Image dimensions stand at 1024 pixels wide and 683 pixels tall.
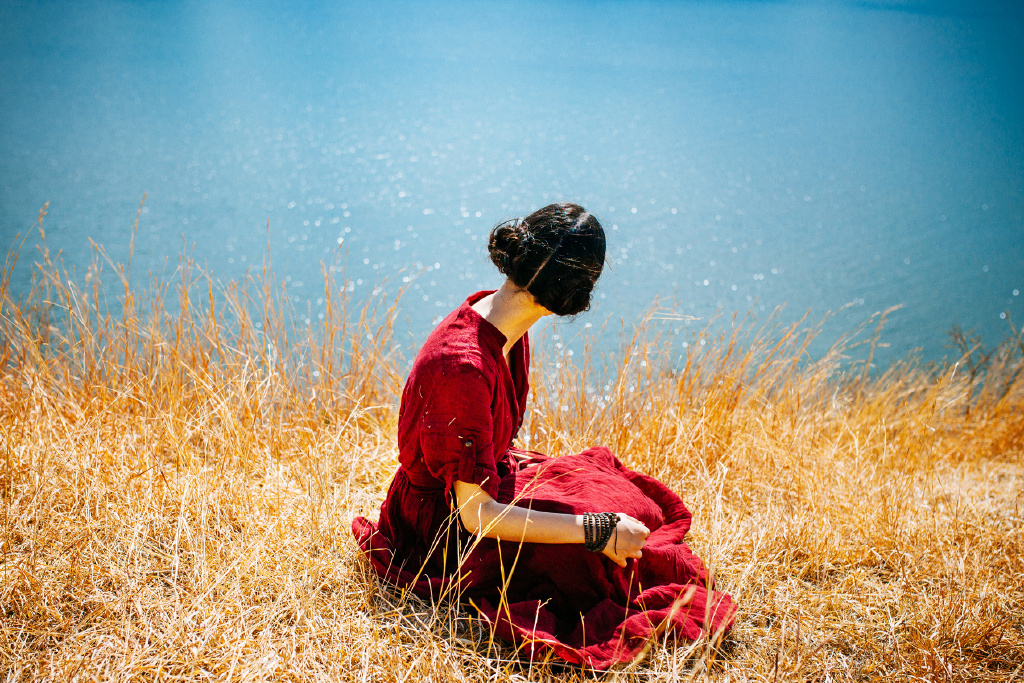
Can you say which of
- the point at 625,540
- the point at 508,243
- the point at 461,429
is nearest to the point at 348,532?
the point at 461,429

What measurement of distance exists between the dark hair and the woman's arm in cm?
43

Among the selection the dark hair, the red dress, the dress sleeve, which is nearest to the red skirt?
the red dress

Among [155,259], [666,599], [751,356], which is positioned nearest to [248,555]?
[666,599]

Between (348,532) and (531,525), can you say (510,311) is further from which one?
(348,532)

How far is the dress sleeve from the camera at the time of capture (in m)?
1.27

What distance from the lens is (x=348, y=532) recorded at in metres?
1.70

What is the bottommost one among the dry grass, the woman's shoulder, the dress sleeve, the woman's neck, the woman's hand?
the dry grass

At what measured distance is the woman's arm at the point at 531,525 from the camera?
4.33 ft

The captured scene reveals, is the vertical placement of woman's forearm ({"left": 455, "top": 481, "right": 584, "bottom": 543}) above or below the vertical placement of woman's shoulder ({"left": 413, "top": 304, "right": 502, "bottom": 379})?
below

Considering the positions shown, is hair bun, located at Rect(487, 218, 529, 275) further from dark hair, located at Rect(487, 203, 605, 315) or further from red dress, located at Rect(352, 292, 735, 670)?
red dress, located at Rect(352, 292, 735, 670)

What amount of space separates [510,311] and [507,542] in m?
0.52

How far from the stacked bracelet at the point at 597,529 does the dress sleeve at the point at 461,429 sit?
8.7 inches

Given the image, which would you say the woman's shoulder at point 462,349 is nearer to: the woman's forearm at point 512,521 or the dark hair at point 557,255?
the dark hair at point 557,255

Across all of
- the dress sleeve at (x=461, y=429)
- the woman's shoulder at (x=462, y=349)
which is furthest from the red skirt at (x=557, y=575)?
the woman's shoulder at (x=462, y=349)
